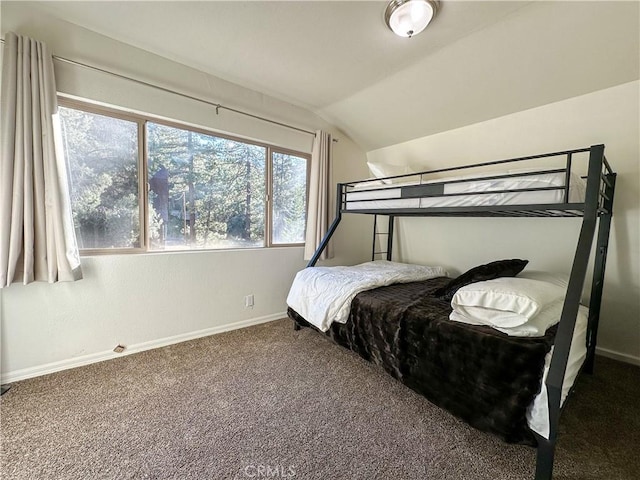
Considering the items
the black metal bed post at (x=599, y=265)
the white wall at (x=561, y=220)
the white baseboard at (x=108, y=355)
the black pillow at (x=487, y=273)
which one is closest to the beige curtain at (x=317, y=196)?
the white baseboard at (x=108, y=355)

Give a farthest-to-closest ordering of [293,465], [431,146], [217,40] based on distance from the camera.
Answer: [431,146] → [217,40] → [293,465]

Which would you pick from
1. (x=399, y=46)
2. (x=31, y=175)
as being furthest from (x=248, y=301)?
(x=399, y=46)

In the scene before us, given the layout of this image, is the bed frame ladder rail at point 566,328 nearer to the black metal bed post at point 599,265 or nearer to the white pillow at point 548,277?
the white pillow at point 548,277

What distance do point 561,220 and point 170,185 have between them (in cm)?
348

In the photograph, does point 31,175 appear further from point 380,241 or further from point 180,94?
point 380,241

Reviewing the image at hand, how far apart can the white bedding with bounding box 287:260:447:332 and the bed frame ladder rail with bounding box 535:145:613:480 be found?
1.14 meters

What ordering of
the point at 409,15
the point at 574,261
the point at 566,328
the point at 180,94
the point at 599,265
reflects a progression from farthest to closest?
the point at 180,94
the point at 599,265
the point at 409,15
the point at 574,261
the point at 566,328

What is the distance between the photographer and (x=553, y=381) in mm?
988

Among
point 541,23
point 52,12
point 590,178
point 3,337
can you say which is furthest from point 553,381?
point 52,12

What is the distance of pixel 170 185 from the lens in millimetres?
2318

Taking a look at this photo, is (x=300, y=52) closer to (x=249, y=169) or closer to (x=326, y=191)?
(x=249, y=169)

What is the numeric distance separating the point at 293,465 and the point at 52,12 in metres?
3.08

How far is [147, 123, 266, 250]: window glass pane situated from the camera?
2.28 meters

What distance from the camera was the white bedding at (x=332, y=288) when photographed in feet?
6.38
